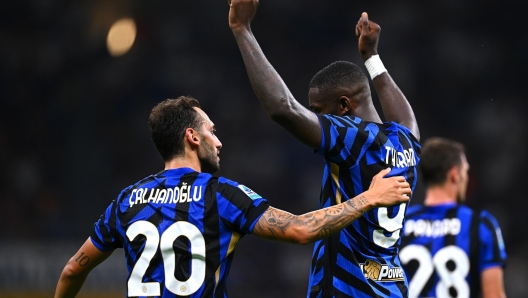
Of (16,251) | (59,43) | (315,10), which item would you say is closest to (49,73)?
(59,43)

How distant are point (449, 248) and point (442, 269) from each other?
0.50 ft

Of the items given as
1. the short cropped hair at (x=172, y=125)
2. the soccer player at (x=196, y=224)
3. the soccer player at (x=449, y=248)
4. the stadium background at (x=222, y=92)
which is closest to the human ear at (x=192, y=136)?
the short cropped hair at (x=172, y=125)

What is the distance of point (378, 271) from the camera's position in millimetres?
3447

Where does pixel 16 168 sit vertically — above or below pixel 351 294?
above

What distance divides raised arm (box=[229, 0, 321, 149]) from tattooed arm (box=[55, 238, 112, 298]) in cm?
112

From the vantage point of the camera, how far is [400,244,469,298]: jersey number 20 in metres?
4.66

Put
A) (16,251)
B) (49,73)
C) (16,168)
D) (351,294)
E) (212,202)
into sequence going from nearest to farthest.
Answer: (212,202) → (351,294) → (16,251) → (16,168) → (49,73)

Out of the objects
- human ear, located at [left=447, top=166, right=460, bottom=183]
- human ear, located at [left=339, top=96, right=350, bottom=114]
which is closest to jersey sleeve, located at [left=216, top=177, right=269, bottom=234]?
human ear, located at [left=339, top=96, right=350, bottom=114]

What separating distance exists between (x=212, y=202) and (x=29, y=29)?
36.9 ft

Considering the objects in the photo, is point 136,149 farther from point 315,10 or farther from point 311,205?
point 315,10

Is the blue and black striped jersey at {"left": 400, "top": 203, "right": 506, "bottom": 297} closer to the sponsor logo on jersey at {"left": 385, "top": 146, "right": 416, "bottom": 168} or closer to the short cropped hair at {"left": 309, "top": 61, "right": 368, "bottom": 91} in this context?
the sponsor logo on jersey at {"left": 385, "top": 146, "right": 416, "bottom": 168}

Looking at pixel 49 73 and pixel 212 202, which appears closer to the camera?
pixel 212 202

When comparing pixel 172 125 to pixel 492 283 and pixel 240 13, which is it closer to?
pixel 240 13

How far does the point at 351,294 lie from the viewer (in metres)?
3.41
